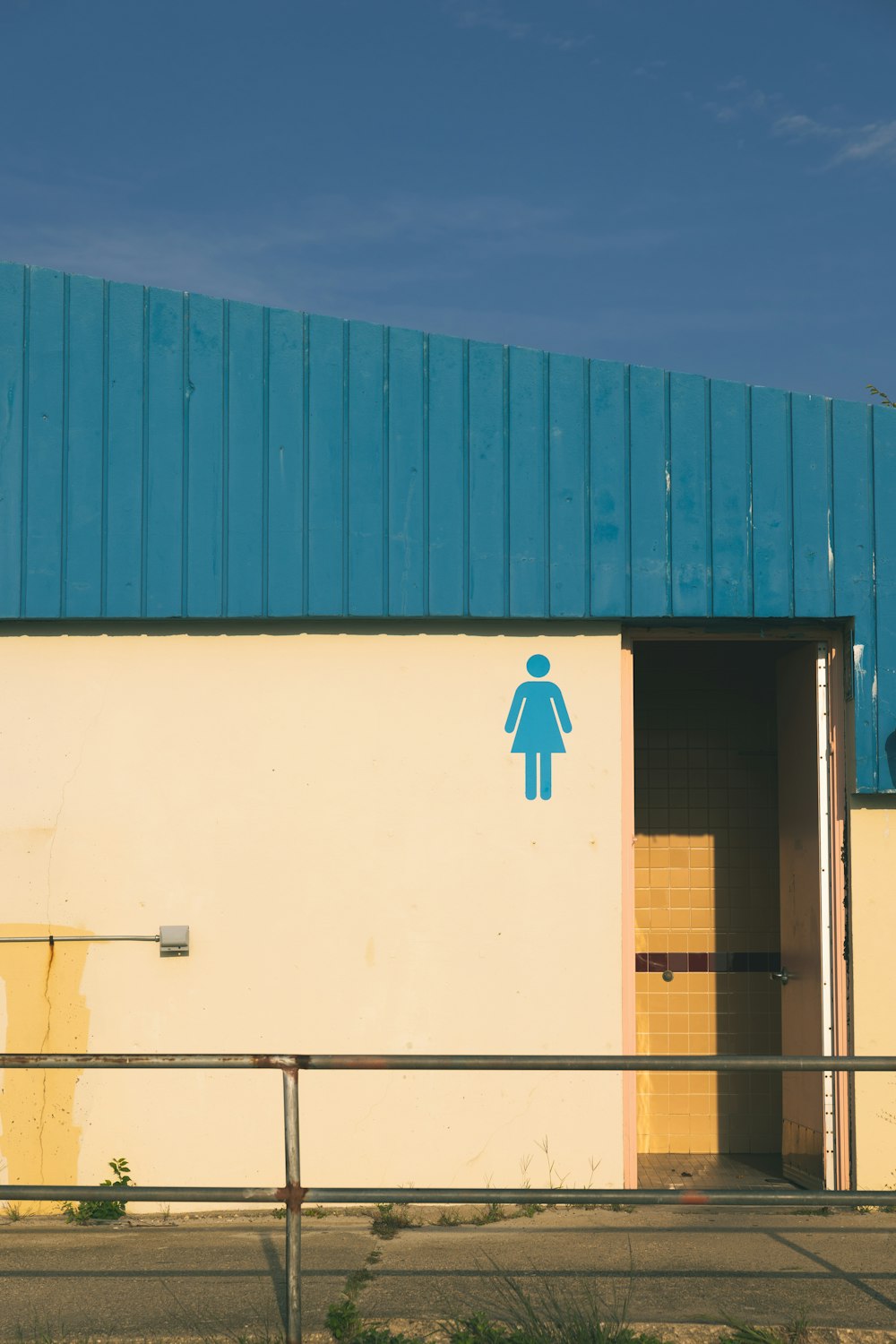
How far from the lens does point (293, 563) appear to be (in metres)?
7.72

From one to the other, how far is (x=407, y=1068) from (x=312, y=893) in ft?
9.90

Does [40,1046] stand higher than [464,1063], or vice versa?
[464,1063]

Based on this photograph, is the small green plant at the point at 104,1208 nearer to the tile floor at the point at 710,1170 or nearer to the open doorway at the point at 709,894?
the tile floor at the point at 710,1170

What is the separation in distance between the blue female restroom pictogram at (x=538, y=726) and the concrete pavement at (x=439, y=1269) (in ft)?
8.19

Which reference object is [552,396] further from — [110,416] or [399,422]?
[110,416]

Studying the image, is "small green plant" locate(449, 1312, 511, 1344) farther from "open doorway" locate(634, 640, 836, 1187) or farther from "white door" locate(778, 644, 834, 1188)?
"open doorway" locate(634, 640, 836, 1187)

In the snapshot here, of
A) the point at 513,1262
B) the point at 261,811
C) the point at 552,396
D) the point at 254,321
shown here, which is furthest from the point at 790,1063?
the point at 254,321

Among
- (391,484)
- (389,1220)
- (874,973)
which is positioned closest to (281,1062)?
(389,1220)

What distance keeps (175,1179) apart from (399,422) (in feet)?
14.9

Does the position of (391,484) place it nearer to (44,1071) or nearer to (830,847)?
(830,847)

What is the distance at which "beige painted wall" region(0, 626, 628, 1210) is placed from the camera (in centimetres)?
753

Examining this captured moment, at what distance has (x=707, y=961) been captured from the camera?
9820 millimetres

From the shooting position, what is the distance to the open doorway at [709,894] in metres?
9.66

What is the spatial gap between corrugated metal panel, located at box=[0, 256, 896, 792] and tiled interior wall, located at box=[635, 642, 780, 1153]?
223 cm
